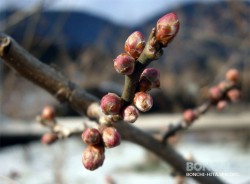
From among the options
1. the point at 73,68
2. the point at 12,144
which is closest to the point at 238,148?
the point at 73,68

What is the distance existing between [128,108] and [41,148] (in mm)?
6253

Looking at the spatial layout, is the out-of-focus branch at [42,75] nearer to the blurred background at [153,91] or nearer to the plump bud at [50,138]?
the plump bud at [50,138]

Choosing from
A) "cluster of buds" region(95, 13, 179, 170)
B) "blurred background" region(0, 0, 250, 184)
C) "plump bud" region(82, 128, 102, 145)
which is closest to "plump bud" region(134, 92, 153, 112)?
"cluster of buds" region(95, 13, 179, 170)

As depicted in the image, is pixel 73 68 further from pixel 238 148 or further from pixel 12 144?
pixel 238 148

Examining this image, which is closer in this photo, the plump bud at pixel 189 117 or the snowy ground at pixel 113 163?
the plump bud at pixel 189 117

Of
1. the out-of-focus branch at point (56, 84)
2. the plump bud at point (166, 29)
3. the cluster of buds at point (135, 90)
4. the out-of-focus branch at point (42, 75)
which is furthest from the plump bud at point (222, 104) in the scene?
the plump bud at point (166, 29)

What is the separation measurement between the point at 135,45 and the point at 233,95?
0.71 metres

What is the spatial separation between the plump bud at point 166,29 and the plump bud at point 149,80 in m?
0.09

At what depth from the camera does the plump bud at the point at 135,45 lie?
18.8 inches

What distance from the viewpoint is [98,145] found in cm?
58

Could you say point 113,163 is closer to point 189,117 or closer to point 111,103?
point 189,117

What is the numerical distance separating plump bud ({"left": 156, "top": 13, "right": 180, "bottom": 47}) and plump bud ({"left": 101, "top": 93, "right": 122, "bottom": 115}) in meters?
0.12

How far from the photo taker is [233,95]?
3.63 feet

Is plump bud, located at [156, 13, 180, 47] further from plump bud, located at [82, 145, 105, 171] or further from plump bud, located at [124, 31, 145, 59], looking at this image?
plump bud, located at [82, 145, 105, 171]
